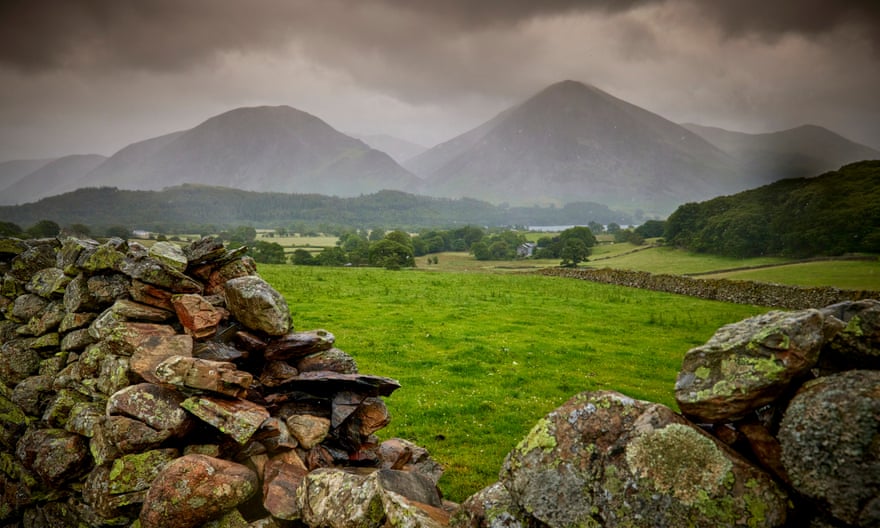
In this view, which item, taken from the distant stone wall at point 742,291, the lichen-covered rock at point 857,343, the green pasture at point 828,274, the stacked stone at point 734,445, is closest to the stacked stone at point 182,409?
the stacked stone at point 734,445

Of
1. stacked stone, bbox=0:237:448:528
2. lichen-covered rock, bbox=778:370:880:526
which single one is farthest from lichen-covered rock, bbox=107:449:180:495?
lichen-covered rock, bbox=778:370:880:526

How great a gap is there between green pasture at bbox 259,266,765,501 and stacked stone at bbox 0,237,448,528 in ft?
12.0

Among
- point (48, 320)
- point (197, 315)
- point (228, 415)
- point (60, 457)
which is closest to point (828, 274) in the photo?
point (228, 415)

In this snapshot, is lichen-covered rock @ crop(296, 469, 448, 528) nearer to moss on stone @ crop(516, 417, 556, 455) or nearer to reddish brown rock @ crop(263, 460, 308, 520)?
reddish brown rock @ crop(263, 460, 308, 520)

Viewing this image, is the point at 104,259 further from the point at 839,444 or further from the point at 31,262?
the point at 839,444

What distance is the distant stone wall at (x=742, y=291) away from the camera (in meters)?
34.9

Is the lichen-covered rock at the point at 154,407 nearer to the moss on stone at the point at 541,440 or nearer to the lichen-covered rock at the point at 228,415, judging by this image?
the lichen-covered rock at the point at 228,415

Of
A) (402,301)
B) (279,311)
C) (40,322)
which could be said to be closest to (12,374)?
(40,322)

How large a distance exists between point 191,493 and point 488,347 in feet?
55.8

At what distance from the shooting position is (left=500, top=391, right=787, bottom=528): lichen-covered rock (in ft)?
14.7

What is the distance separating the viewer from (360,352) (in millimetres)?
20859

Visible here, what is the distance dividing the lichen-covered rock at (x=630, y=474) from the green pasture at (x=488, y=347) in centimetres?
533

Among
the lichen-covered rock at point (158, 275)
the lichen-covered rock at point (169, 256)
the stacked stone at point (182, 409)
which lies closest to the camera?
the stacked stone at point (182, 409)

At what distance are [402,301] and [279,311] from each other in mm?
25296
